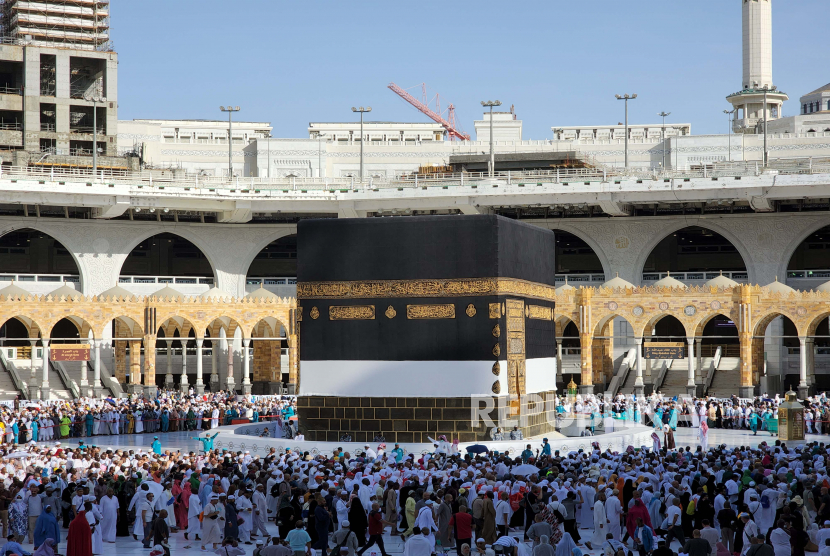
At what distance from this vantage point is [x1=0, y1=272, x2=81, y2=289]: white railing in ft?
132

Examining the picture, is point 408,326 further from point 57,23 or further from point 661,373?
point 57,23

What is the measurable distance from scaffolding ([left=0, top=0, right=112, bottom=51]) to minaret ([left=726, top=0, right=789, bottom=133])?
33.0 metres

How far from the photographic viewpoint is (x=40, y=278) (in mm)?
43250

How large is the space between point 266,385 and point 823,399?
19774 mm

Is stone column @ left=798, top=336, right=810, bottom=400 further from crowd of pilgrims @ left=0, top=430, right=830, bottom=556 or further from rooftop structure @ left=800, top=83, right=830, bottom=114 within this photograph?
rooftop structure @ left=800, top=83, right=830, bottom=114

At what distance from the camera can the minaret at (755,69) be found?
47469 millimetres

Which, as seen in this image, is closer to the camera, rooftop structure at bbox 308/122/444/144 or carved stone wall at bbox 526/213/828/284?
carved stone wall at bbox 526/213/828/284

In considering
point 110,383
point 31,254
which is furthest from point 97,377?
point 31,254

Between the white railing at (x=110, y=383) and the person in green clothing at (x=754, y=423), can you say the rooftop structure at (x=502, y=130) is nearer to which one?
the white railing at (x=110, y=383)

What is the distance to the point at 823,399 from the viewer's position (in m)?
27.5

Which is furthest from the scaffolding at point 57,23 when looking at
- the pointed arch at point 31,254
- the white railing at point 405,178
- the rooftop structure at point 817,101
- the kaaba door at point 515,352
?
the rooftop structure at point 817,101

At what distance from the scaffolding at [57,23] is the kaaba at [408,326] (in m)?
36.3

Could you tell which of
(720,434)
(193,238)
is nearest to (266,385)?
(193,238)

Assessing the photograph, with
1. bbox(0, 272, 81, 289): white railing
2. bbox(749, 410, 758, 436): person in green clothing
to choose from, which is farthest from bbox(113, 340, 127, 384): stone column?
bbox(749, 410, 758, 436): person in green clothing
